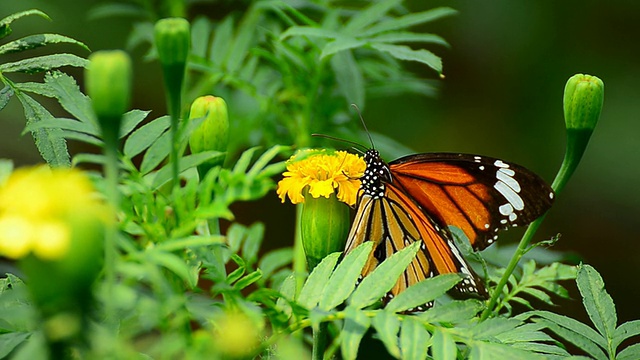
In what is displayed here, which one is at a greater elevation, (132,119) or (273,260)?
(132,119)

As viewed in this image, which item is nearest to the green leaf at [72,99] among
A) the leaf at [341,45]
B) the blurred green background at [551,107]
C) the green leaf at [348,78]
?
the leaf at [341,45]

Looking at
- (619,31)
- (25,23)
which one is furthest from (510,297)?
(619,31)

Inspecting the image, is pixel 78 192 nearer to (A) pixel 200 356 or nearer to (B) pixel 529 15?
(A) pixel 200 356

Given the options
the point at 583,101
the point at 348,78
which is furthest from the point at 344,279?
the point at 348,78

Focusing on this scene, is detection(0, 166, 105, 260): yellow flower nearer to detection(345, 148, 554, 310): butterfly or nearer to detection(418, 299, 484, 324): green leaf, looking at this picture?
detection(418, 299, 484, 324): green leaf

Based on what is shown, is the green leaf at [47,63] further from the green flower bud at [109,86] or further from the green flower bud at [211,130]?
the green flower bud at [109,86]

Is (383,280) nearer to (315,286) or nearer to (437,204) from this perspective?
(315,286)
